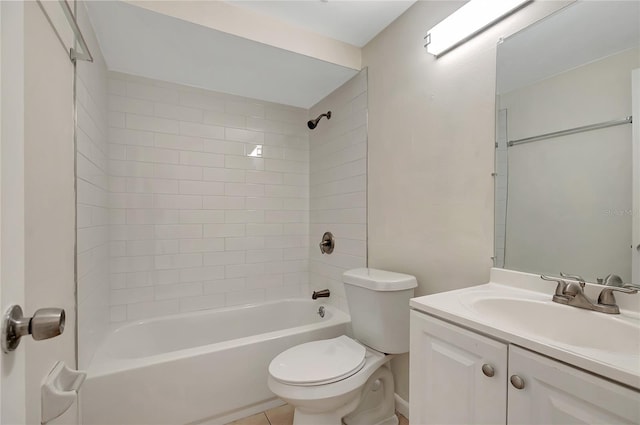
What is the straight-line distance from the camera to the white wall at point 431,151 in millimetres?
1310

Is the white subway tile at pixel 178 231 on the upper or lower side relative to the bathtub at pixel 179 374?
upper

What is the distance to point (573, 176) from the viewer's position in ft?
3.39

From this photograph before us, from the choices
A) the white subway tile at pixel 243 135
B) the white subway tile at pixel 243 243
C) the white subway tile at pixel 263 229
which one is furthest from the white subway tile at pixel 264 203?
the white subway tile at pixel 243 135

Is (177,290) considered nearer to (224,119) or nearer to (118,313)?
(118,313)

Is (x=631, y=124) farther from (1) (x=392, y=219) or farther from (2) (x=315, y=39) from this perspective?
(2) (x=315, y=39)

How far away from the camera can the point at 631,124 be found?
90 cm

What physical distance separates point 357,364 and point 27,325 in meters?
1.32

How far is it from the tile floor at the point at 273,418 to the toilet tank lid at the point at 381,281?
2.83 feet

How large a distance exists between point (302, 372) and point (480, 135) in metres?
1.40

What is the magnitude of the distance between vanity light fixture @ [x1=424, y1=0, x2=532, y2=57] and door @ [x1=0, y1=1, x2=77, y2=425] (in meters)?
1.57

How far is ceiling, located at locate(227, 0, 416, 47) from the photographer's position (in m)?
1.65

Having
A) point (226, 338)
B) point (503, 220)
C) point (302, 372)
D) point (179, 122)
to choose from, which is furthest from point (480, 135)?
point (226, 338)

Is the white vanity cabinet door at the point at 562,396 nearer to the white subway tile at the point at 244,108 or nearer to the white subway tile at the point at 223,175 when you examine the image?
the white subway tile at the point at 223,175

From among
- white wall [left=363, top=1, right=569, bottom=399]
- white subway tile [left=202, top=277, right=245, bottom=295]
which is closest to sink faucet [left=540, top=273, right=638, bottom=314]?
white wall [left=363, top=1, right=569, bottom=399]
